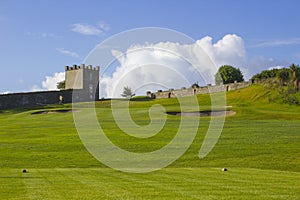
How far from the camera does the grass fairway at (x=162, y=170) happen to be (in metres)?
11.1

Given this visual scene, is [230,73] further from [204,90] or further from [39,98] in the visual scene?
[39,98]

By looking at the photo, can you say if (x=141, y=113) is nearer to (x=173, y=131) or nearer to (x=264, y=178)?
(x=173, y=131)

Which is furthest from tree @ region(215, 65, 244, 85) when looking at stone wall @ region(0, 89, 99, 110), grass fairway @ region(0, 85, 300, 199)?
grass fairway @ region(0, 85, 300, 199)

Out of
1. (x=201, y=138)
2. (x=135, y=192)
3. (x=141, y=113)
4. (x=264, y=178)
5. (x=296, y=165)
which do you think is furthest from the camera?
(x=141, y=113)

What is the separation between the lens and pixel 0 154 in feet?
75.8

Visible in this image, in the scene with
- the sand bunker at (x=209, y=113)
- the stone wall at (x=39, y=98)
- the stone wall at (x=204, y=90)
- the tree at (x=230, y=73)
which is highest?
the tree at (x=230, y=73)

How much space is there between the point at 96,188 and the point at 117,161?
28.8 ft

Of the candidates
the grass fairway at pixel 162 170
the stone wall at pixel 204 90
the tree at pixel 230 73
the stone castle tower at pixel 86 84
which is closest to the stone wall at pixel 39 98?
the stone castle tower at pixel 86 84

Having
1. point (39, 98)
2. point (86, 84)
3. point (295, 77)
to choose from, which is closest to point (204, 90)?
point (295, 77)

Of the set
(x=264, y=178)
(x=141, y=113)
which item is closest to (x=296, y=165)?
(x=264, y=178)

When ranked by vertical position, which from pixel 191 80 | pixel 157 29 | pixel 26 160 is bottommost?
pixel 26 160

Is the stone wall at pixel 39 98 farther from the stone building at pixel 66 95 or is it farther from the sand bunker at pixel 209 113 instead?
the sand bunker at pixel 209 113

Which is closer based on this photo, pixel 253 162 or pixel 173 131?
pixel 253 162

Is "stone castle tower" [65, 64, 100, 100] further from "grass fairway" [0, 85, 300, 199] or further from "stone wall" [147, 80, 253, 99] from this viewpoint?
"grass fairway" [0, 85, 300, 199]
